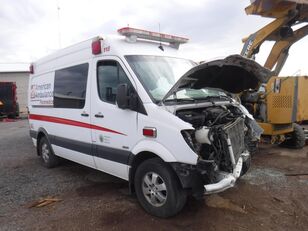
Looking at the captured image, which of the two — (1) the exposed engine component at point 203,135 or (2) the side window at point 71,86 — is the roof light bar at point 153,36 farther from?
(1) the exposed engine component at point 203,135

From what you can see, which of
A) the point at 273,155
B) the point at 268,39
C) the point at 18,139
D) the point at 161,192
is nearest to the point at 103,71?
the point at 161,192

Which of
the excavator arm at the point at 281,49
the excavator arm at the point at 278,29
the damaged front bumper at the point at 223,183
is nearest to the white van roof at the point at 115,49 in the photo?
the damaged front bumper at the point at 223,183

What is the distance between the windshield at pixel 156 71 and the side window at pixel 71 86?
3.87 feet

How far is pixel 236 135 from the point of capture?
4309 mm

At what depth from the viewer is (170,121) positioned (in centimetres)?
368

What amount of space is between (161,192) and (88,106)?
1979mm

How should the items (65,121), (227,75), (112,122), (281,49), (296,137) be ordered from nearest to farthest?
(112,122) → (227,75) → (65,121) → (296,137) → (281,49)

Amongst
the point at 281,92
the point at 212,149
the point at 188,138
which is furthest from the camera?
the point at 281,92

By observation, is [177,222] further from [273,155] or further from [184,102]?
[273,155]

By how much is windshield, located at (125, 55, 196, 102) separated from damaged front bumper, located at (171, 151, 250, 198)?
3.27ft

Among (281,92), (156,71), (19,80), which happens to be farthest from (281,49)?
(19,80)

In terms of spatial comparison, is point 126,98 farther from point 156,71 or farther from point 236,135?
point 236,135

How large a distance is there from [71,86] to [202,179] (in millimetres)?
3181

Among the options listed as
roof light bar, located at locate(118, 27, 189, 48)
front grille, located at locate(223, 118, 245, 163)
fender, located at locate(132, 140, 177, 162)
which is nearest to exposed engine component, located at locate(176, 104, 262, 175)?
front grille, located at locate(223, 118, 245, 163)
